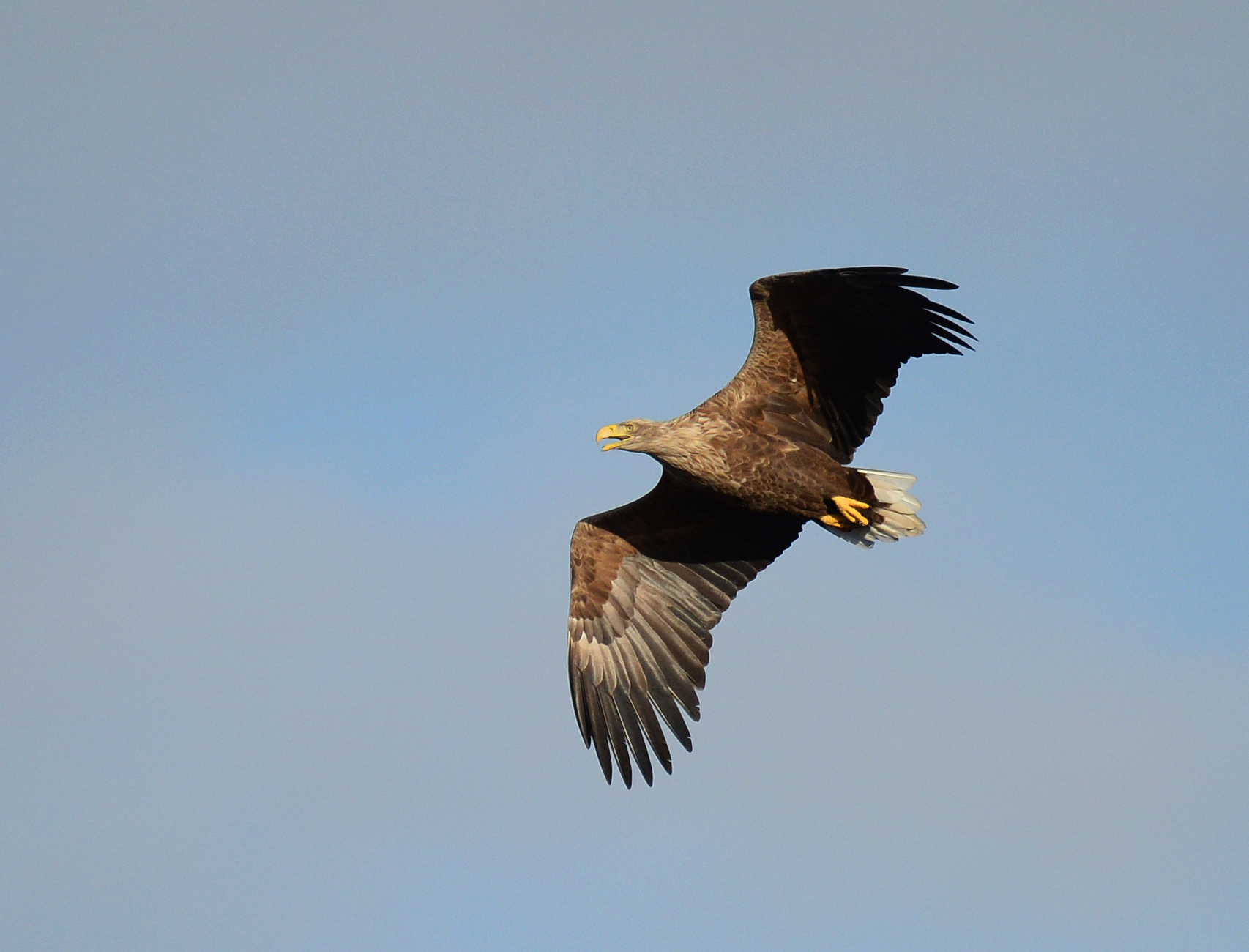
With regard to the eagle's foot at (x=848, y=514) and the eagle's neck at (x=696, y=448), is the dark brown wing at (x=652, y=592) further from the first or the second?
the eagle's neck at (x=696, y=448)

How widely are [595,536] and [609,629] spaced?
74 cm

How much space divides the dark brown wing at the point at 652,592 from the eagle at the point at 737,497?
0.4 inches

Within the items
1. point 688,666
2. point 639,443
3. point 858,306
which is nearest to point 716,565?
point 688,666

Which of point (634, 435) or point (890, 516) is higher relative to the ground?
point (634, 435)

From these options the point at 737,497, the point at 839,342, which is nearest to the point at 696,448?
the point at 737,497

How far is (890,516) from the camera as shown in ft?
38.8

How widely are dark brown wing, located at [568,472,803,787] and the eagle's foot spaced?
443 millimetres

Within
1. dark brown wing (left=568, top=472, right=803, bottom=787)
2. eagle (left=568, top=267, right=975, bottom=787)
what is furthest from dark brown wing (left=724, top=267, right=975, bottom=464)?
dark brown wing (left=568, top=472, right=803, bottom=787)

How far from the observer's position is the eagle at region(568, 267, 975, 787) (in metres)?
11.2

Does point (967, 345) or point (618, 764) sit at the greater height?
point (967, 345)

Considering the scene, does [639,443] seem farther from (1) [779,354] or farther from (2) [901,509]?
(2) [901,509]

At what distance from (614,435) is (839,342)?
68.7 inches

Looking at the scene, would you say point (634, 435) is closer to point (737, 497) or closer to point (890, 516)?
point (737, 497)

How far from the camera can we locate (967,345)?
437 inches
